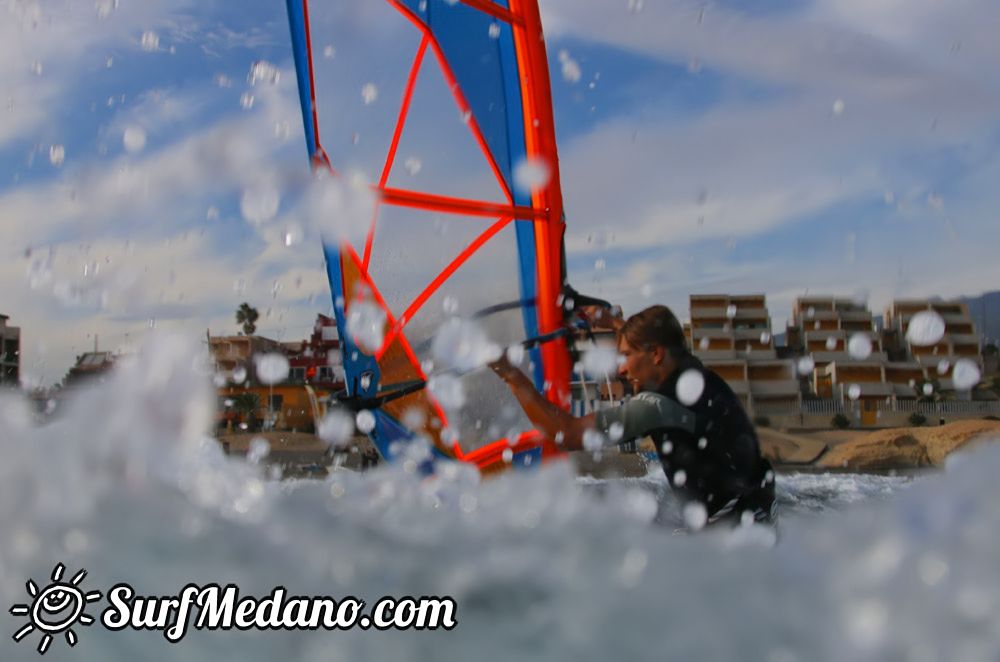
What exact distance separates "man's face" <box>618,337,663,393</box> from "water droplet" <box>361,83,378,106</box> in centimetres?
176

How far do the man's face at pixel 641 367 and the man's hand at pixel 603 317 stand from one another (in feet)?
2.28

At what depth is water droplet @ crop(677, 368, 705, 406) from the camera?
2.08m

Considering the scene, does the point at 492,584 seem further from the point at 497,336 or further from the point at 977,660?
the point at 497,336

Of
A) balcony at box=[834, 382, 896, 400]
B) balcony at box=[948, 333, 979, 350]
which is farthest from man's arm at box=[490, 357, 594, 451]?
balcony at box=[948, 333, 979, 350]

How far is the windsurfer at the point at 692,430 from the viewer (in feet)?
6.72

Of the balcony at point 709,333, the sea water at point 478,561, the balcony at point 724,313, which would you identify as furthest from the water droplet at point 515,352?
the balcony at point 709,333

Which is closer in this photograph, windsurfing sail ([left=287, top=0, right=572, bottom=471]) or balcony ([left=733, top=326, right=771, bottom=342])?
windsurfing sail ([left=287, top=0, right=572, bottom=471])

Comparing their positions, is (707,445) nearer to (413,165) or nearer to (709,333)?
(413,165)

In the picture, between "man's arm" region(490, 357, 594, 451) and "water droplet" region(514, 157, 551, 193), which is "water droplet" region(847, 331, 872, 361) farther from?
"water droplet" region(514, 157, 551, 193)

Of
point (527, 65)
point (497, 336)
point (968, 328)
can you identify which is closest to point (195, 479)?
point (497, 336)

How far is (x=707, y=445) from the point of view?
2057 millimetres

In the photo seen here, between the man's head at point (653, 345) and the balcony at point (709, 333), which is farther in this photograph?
the balcony at point (709, 333)

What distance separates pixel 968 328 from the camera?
31047 millimetres

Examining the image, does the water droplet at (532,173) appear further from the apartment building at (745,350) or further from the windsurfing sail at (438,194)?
the apartment building at (745,350)
